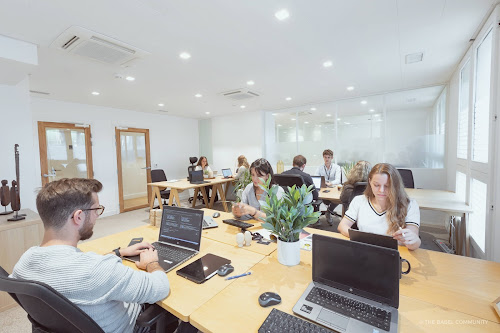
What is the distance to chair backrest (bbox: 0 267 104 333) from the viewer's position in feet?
2.31

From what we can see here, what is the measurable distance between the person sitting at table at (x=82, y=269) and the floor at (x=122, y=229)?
171cm

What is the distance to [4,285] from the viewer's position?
0.73 meters

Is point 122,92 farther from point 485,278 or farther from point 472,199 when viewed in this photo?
point 472,199

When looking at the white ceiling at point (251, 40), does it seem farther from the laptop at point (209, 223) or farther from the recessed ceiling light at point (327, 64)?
the laptop at point (209, 223)

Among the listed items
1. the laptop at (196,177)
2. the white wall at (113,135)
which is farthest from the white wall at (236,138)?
the laptop at (196,177)

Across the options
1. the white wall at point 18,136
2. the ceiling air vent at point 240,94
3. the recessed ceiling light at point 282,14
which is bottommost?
the white wall at point 18,136

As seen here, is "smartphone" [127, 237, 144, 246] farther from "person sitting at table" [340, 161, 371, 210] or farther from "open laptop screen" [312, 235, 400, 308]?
"person sitting at table" [340, 161, 371, 210]

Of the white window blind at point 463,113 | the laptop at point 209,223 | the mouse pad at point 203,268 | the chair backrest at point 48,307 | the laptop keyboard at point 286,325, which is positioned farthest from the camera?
the white window blind at point 463,113

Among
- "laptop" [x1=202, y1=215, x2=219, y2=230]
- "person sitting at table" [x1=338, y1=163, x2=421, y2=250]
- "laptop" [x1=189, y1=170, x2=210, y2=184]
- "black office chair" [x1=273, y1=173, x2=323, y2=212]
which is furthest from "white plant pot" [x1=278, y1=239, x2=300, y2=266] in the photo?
"laptop" [x1=189, y1=170, x2=210, y2=184]

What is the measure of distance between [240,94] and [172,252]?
3.62m

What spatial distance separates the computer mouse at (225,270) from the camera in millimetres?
1229

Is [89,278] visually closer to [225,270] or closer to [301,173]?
[225,270]

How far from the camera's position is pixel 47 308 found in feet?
2.51

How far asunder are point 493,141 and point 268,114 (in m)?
5.16
